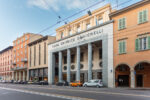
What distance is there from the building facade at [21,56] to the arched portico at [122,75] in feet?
138

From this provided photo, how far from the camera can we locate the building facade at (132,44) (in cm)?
2639

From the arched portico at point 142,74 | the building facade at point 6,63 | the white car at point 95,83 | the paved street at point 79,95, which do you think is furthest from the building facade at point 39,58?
the paved street at point 79,95

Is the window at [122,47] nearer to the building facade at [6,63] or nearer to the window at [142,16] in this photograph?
the window at [142,16]

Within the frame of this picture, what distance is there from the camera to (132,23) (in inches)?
1116

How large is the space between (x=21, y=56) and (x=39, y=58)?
17130 millimetres

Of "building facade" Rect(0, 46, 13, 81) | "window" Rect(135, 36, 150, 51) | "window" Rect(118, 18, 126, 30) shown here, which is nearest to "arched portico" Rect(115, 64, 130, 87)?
"window" Rect(135, 36, 150, 51)

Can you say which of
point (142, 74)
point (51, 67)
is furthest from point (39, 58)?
point (142, 74)

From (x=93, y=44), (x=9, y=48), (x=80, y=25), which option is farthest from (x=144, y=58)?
(x=9, y=48)

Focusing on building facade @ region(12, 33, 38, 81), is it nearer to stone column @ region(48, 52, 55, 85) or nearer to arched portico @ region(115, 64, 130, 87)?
stone column @ region(48, 52, 55, 85)

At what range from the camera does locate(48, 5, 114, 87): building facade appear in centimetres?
3198

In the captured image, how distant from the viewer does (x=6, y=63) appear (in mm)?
87688

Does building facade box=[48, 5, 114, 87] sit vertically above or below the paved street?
above

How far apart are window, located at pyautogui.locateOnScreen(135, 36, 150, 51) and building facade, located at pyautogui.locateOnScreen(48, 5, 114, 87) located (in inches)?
208

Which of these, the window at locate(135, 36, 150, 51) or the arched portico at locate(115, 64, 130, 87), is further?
the arched portico at locate(115, 64, 130, 87)
